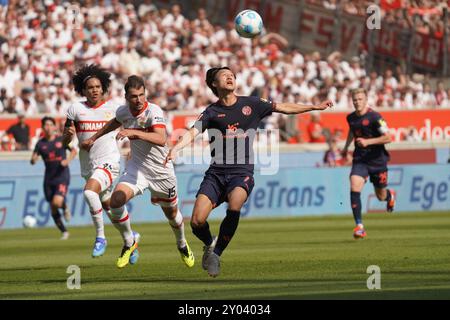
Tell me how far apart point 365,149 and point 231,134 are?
7.75 metres

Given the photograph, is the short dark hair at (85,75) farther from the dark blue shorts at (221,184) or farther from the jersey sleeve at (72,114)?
the dark blue shorts at (221,184)

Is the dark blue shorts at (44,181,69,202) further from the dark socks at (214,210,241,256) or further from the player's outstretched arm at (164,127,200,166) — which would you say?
the dark socks at (214,210,241,256)

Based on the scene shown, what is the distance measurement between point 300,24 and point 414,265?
86.8 feet

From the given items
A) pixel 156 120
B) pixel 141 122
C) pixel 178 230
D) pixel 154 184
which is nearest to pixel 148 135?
pixel 156 120

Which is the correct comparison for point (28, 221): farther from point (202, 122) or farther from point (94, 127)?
point (202, 122)

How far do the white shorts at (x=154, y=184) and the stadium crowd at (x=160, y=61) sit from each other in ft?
50.4

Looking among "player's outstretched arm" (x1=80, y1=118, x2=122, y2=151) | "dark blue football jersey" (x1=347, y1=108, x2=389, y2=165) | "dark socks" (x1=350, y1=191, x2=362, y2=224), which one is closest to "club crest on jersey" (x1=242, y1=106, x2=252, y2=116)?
"player's outstretched arm" (x1=80, y1=118, x2=122, y2=151)

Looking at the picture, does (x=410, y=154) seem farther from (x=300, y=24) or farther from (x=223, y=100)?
(x=223, y=100)

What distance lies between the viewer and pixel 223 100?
1452 centimetres

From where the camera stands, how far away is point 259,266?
1577 cm

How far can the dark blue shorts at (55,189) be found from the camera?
24969 millimetres

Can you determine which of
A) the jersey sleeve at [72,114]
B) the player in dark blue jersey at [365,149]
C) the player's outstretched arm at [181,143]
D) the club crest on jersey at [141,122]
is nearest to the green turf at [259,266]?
the player in dark blue jersey at [365,149]

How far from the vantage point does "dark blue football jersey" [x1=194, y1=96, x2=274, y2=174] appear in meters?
14.4
